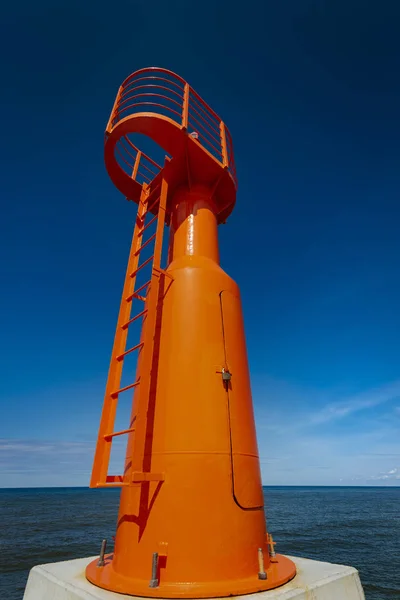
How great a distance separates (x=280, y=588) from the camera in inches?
151

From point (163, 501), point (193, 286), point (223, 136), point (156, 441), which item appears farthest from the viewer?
point (223, 136)

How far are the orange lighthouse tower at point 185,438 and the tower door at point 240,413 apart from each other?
2 centimetres

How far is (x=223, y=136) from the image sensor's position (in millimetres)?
7789

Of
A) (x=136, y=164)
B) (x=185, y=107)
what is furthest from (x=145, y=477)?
(x=136, y=164)

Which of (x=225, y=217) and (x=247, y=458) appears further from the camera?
(x=225, y=217)

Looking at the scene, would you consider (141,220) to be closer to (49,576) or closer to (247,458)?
(247,458)

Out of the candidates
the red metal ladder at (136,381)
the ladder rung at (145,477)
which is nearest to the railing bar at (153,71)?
the red metal ladder at (136,381)

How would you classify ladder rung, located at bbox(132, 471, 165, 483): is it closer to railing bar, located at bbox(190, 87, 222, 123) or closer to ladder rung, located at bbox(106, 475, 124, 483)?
ladder rung, located at bbox(106, 475, 124, 483)

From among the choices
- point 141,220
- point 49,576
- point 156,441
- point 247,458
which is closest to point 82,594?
point 49,576

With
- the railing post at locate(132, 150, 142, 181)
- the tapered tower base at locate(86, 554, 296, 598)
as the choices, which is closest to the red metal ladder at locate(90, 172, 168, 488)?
the tapered tower base at locate(86, 554, 296, 598)

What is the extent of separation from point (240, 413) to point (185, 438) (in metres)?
0.93

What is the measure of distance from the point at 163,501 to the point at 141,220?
194 inches

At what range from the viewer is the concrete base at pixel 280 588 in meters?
3.67

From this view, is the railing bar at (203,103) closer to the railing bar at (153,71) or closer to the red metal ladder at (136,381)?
the railing bar at (153,71)
